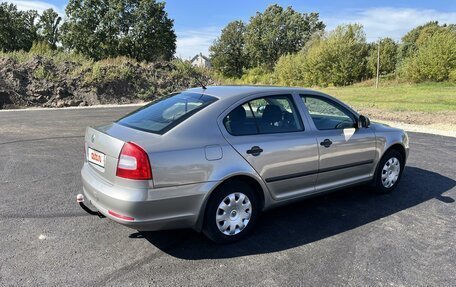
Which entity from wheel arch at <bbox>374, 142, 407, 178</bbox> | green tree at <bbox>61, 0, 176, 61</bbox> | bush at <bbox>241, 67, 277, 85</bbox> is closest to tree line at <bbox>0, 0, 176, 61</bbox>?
green tree at <bbox>61, 0, 176, 61</bbox>

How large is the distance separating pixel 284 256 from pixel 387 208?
6.63ft

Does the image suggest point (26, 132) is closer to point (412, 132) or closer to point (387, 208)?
point (387, 208)

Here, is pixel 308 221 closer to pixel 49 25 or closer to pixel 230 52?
pixel 49 25

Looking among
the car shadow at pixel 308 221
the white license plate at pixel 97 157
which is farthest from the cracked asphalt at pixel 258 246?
the white license plate at pixel 97 157

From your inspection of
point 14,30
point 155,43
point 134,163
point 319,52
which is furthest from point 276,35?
point 134,163

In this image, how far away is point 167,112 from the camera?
13.3 ft

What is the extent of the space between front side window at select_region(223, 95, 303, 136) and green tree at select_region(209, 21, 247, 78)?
263 feet

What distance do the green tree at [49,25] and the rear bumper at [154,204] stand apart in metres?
64.5

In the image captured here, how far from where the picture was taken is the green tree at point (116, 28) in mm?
46406

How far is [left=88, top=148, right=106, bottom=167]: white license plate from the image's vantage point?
3.66 meters

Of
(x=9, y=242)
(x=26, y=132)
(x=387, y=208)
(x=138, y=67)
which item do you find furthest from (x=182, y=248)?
(x=138, y=67)

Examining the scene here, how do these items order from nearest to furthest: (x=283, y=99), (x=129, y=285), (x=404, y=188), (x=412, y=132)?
(x=129, y=285) < (x=283, y=99) < (x=404, y=188) < (x=412, y=132)

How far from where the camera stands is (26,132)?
10758 millimetres

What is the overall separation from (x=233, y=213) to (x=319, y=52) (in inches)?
1855
